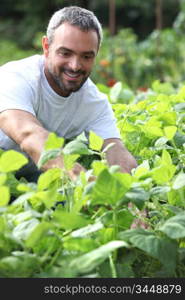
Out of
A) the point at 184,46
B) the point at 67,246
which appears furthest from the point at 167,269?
the point at 184,46

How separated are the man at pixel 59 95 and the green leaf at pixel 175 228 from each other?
0.78 metres

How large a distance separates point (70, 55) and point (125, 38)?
23.5 ft

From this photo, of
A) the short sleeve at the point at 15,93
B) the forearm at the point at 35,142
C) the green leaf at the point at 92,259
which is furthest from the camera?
the short sleeve at the point at 15,93

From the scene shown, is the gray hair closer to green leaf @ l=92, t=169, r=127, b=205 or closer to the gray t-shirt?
the gray t-shirt

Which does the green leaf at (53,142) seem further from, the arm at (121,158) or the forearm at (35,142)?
the arm at (121,158)

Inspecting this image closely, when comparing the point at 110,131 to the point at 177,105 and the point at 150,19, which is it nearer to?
the point at 177,105

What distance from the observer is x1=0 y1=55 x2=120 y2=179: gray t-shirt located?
2789mm

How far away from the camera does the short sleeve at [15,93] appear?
259 cm

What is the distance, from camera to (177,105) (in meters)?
2.88

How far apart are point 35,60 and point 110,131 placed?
0.46 meters

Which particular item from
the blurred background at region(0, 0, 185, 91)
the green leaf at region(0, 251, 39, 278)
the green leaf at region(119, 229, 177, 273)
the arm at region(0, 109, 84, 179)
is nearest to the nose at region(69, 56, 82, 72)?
the arm at region(0, 109, 84, 179)

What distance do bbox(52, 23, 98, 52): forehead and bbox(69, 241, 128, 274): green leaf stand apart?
1.35 metres

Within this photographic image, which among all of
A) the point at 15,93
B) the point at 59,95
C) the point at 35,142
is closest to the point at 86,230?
the point at 35,142

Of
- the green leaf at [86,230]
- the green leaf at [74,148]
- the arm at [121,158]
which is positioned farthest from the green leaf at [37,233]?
the arm at [121,158]
